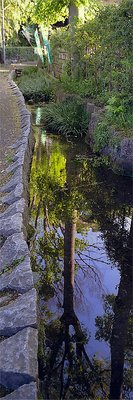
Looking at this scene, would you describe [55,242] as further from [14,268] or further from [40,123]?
[40,123]

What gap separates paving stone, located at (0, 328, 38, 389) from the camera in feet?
7.29

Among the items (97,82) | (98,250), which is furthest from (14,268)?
(97,82)

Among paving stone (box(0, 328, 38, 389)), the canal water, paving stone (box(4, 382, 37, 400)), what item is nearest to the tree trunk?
the canal water

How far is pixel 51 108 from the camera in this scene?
11375 millimetres

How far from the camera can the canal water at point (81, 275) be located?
9.55 ft

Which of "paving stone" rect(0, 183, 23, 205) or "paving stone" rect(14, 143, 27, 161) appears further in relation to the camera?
"paving stone" rect(14, 143, 27, 161)

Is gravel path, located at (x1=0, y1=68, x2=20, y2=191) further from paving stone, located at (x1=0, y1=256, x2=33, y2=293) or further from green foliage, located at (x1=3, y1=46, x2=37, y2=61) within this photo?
green foliage, located at (x1=3, y1=46, x2=37, y2=61)

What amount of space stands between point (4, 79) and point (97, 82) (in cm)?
1094

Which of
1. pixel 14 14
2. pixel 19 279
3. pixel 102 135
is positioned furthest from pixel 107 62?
pixel 14 14

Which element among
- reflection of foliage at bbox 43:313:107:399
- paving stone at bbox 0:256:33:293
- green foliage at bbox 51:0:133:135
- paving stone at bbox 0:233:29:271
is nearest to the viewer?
reflection of foliage at bbox 43:313:107:399

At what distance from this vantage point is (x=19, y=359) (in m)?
2.29

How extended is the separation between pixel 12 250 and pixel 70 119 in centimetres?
691

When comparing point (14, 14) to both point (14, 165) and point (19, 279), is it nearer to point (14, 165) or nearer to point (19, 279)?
point (14, 165)

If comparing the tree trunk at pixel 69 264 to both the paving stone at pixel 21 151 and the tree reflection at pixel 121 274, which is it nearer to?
the tree reflection at pixel 121 274
